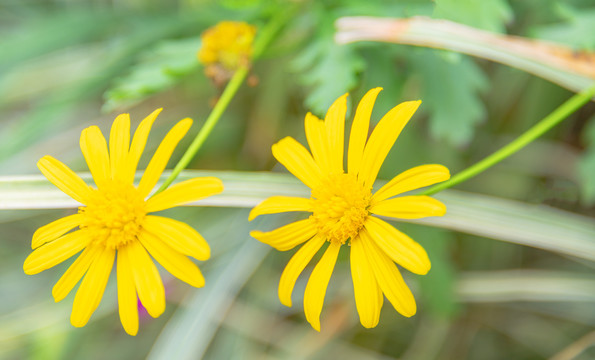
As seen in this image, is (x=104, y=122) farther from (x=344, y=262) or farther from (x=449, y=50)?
(x=449, y=50)

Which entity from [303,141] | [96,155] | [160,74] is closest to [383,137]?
[96,155]

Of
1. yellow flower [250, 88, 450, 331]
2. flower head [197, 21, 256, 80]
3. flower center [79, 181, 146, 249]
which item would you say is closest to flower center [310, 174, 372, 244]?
yellow flower [250, 88, 450, 331]

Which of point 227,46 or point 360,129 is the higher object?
point 227,46

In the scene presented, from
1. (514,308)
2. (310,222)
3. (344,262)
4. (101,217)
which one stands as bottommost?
(101,217)

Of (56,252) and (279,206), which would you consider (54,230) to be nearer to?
(56,252)

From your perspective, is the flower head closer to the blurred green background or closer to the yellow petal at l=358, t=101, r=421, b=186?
the blurred green background

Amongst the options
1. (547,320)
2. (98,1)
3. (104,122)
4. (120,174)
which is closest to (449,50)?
(120,174)

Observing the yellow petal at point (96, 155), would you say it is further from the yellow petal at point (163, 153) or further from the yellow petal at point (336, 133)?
the yellow petal at point (336, 133)
